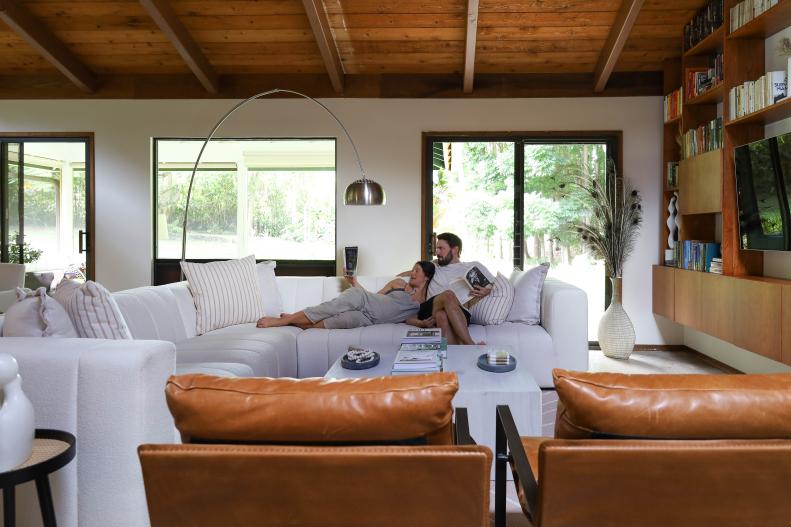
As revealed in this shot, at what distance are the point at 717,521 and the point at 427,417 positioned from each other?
Result: 0.56 meters

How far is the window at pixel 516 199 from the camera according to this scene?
6.45 m

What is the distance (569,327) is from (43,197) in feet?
17.9

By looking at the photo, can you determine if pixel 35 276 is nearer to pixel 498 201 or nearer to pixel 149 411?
pixel 498 201

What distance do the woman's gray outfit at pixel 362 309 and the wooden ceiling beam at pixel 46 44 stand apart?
3468mm

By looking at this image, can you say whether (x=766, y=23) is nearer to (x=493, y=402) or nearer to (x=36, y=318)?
(x=493, y=402)

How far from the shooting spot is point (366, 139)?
644 centimetres

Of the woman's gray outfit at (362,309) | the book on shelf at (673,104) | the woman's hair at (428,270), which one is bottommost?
the woman's gray outfit at (362,309)

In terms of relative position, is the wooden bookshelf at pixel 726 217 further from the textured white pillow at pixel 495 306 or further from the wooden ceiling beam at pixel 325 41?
the wooden ceiling beam at pixel 325 41

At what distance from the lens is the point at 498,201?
21.4ft

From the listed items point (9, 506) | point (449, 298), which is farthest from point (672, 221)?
point (9, 506)

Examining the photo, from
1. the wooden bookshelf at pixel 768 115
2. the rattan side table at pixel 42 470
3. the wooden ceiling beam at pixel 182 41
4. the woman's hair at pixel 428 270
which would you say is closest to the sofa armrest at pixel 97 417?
the rattan side table at pixel 42 470

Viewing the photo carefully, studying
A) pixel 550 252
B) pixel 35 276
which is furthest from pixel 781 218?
pixel 35 276

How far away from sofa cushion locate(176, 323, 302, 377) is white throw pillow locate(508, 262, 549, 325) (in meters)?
1.53

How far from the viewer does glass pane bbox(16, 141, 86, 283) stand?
666 cm
